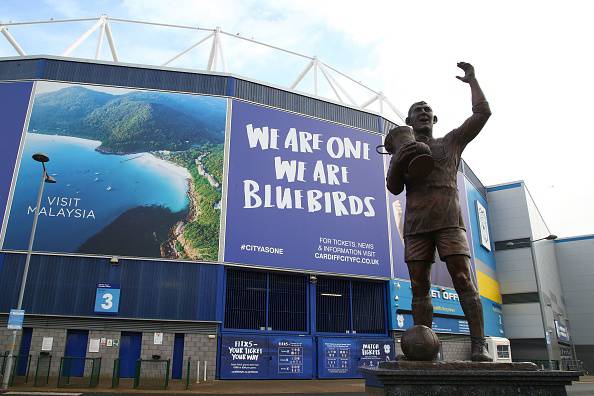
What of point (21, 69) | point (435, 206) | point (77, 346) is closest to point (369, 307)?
point (77, 346)

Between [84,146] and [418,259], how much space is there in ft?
Result: 67.4

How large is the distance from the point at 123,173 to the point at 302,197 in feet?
29.3

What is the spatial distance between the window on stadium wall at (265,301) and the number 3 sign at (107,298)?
191 inches

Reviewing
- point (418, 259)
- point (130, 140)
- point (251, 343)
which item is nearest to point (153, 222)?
point (130, 140)

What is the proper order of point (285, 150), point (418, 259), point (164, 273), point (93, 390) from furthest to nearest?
point (285, 150), point (164, 273), point (93, 390), point (418, 259)

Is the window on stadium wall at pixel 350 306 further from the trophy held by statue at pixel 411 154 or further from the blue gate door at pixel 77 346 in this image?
the trophy held by statue at pixel 411 154

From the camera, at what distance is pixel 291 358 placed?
22203mm

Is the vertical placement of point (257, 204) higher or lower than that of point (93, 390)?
higher

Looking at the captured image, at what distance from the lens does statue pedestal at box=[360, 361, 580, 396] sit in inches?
174

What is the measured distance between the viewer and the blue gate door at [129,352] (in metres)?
19.8

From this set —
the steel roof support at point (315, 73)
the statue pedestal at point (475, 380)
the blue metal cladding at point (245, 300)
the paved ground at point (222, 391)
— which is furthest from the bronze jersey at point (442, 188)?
the steel roof support at point (315, 73)

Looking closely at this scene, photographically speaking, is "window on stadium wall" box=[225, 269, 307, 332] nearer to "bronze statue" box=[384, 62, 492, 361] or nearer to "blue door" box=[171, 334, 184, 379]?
"blue door" box=[171, 334, 184, 379]

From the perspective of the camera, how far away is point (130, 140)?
23.0m

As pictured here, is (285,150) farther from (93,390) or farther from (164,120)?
(93,390)
